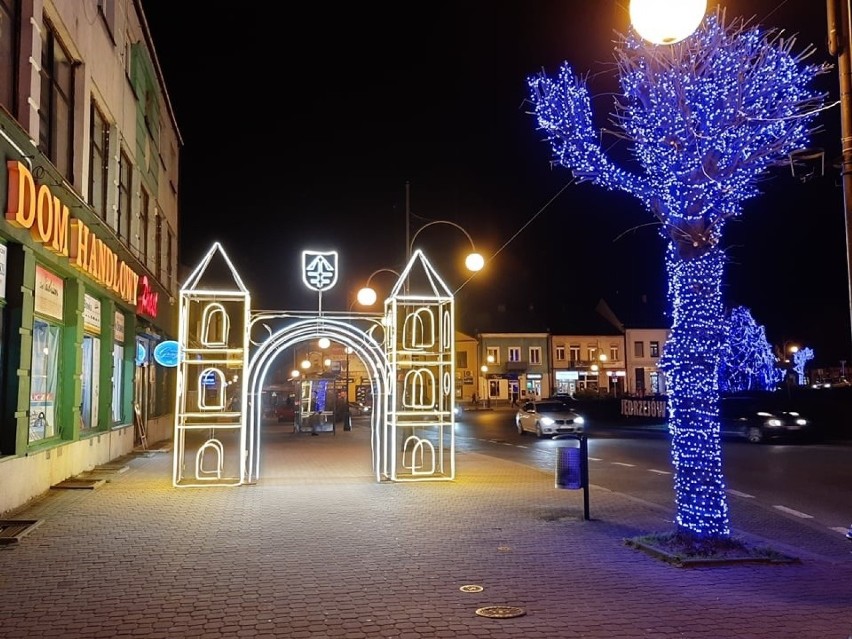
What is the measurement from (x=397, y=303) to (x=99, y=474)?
697cm

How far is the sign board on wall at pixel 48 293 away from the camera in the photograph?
12.9 m

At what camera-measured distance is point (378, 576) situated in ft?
25.5

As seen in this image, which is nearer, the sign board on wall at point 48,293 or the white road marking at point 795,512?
the white road marking at point 795,512

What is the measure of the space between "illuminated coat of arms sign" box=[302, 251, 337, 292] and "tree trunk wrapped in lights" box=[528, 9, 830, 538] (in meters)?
7.88

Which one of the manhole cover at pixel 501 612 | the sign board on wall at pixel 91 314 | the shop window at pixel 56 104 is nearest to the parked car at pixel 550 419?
the sign board on wall at pixel 91 314

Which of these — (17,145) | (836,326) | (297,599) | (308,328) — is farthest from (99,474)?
(836,326)

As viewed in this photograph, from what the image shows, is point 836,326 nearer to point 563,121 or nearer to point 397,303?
point 397,303

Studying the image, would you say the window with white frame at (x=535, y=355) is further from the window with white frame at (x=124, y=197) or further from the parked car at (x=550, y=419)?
the window with white frame at (x=124, y=197)

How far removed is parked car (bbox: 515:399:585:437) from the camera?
3144 centimetres

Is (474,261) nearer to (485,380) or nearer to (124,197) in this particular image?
(124,197)

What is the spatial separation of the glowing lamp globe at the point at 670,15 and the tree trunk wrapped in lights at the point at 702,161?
407 centimetres

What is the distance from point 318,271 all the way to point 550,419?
17726 mm

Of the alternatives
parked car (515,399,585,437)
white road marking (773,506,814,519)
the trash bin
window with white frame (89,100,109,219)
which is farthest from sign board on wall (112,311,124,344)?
parked car (515,399,585,437)

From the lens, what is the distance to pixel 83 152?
15.5 metres
